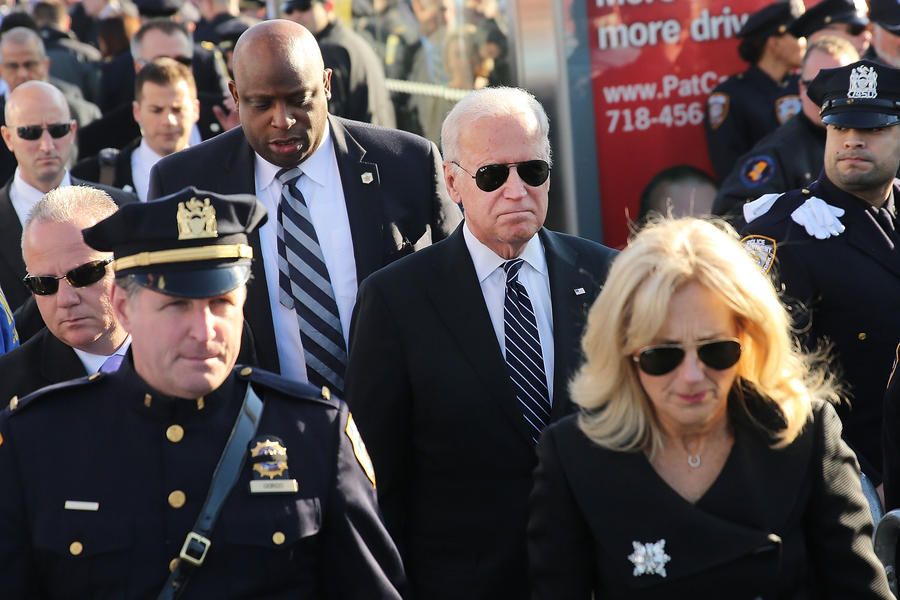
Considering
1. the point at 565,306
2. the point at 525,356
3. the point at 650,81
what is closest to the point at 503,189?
the point at 565,306

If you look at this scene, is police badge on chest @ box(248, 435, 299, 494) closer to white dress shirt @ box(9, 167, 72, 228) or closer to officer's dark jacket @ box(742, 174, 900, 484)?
officer's dark jacket @ box(742, 174, 900, 484)

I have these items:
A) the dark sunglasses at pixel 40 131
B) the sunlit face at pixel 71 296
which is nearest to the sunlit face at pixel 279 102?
the sunlit face at pixel 71 296

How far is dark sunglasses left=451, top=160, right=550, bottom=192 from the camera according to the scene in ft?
15.2

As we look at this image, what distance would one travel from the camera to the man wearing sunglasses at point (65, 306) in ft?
15.6

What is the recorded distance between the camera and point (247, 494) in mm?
3516

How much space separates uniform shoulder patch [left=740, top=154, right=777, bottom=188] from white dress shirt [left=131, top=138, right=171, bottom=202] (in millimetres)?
3007

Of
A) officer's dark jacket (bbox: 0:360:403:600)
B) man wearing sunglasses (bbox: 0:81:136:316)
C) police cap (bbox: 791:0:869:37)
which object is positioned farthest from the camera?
police cap (bbox: 791:0:869:37)

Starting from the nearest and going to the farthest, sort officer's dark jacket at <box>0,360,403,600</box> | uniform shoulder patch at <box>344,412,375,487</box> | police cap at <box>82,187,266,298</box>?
officer's dark jacket at <box>0,360,403,600</box>, police cap at <box>82,187,266,298</box>, uniform shoulder patch at <box>344,412,375,487</box>

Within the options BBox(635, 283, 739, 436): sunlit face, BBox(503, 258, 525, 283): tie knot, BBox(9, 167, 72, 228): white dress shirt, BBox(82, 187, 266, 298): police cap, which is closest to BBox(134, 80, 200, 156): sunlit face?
BBox(9, 167, 72, 228): white dress shirt

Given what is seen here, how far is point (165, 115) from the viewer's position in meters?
8.18

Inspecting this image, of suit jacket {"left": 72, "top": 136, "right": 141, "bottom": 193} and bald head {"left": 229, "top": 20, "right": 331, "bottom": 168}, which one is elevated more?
bald head {"left": 229, "top": 20, "right": 331, "bottom": 168}

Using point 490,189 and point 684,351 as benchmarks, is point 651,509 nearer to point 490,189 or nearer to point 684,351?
point 684,351

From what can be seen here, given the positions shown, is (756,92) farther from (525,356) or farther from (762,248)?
(525,356)

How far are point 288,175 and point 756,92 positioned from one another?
12.8ft
